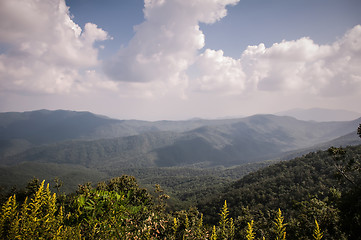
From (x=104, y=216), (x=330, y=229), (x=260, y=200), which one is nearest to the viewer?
(x=104, y=216)

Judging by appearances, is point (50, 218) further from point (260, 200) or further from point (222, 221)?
point (260, 200)

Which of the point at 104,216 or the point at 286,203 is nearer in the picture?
the point at 104,216

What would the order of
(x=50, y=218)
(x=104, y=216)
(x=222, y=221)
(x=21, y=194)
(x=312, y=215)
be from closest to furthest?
(x=104, y=216), (x=50, y=218), (x=222, y=221), (x=312, y=215), (x=21, y=194)

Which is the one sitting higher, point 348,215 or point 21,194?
point 348,215

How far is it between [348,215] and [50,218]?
19493mm

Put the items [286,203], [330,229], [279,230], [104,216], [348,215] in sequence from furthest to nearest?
[286,203] < [330,229] < [348,215] < [279,230] < [104,216]

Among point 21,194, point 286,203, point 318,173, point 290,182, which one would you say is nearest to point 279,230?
point 21,194

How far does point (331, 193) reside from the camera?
1931cm

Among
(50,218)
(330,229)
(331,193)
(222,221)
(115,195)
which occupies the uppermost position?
(115,195)

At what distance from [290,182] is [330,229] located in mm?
99650

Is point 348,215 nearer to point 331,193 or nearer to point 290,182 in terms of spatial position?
point 331,193

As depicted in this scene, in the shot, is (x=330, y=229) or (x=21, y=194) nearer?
(x=330, y=229)

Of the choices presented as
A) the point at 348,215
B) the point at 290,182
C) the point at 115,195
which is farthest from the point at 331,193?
the point at 290,182

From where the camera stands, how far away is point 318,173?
10219cm
